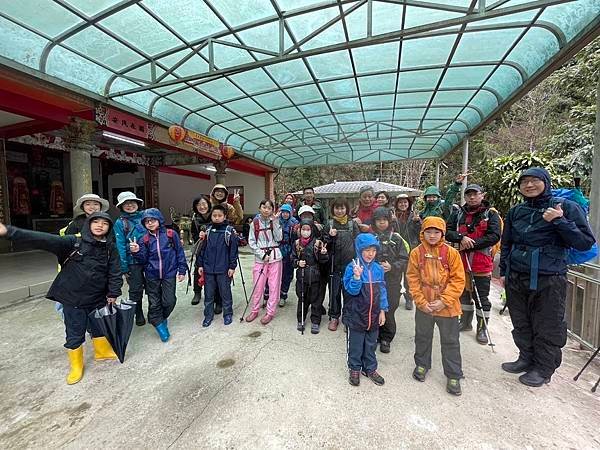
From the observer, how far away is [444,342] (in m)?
2.26

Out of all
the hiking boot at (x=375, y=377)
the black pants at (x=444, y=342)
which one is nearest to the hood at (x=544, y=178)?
the black pants at (x=444, y=342)

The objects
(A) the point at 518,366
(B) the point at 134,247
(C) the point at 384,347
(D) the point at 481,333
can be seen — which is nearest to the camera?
(A) the point at 518,366

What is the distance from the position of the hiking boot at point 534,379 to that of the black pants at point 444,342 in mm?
626

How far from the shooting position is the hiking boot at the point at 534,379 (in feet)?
7.45

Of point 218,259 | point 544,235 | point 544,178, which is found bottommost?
point 218,259

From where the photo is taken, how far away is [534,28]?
365 centimetres

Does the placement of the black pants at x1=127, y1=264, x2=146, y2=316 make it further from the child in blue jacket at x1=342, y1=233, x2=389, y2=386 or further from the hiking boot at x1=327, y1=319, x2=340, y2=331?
the child in blue jacket at x1=342, y1=233, x2=389, y2=386

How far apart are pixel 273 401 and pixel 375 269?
134cm

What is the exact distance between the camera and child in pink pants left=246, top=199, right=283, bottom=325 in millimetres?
3543

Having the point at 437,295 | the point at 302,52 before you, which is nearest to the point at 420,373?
the point at 437,295

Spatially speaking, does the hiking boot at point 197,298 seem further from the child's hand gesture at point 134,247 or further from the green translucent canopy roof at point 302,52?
the green translucent canopy roof at point 302,52

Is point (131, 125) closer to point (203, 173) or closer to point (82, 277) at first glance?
point (82, 277)

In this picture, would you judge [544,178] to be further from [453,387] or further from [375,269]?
[453,387]

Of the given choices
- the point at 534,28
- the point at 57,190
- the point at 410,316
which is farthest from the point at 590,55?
the point at 57,190
